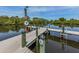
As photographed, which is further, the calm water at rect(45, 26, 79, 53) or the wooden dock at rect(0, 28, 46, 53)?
the calm water at rect(45, 26, 79, 53)

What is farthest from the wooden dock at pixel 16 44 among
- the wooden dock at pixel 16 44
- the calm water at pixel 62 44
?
the calm water at pixel 62 44

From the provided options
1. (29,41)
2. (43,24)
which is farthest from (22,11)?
(29,41)

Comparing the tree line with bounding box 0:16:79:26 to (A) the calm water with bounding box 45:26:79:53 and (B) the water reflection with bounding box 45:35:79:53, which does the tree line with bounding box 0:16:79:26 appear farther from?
(B) the water reflection with bounding box 45:35:79:53

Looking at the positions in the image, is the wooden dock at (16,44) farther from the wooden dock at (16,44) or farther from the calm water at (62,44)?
the calm water at (62,44)

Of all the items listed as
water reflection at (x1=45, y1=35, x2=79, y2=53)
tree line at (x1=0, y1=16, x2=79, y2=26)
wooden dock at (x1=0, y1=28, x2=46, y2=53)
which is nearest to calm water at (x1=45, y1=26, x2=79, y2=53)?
water reflection at (x1=45, y1=35, x2=79, y2=53)

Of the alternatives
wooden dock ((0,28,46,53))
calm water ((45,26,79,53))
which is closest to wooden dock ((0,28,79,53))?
wooden dock ((0,28,46,53))

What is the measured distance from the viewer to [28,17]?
16.5 feet

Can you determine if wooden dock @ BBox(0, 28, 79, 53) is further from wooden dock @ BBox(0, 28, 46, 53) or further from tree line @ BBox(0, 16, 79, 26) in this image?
tree line @ BBox(0, 16, 79, 26)

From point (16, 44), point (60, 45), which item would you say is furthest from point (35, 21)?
point (60, 45)

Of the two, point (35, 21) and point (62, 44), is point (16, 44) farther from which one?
point (62, 44)

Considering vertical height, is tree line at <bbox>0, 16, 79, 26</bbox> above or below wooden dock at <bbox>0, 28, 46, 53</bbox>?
above
